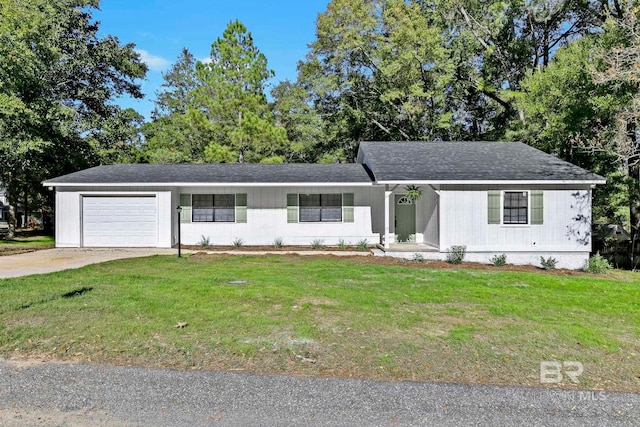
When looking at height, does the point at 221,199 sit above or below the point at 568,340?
above

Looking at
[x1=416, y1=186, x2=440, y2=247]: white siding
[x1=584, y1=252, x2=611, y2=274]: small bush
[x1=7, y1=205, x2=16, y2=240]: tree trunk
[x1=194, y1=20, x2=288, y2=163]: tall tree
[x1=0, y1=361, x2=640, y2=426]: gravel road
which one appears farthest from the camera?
[x1=194, y1=20, x2=288, y2=163]: tall tree

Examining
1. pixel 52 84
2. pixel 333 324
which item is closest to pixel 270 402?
pixel 333 324

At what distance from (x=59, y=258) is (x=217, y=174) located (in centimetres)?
569

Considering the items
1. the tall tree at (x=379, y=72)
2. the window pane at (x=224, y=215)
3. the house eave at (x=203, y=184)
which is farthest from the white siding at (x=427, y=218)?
the tall tree at (x=379, y=72)

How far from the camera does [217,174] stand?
15031 millimetres

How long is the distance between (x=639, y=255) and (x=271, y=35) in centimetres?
1867

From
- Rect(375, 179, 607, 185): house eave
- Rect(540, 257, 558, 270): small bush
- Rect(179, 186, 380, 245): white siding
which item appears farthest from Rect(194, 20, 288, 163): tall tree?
Rect(540, 257, 558, 270): small bush

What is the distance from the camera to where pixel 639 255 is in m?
15.6

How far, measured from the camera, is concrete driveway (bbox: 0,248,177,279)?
9.51 meters

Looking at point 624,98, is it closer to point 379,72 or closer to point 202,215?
point 379,72

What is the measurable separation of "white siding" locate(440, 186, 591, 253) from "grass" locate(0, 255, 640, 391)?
10.5ft

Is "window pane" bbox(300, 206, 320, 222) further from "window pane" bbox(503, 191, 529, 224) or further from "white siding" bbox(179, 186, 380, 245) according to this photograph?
"window pane" bbox(503, 191, 529, 224)

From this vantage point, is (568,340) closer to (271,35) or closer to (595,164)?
(595,164)

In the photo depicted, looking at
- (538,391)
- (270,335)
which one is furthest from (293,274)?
(538,391)
